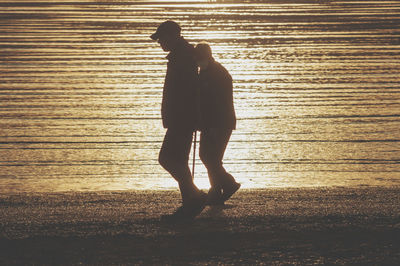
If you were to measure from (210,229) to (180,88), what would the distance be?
120 centimetres

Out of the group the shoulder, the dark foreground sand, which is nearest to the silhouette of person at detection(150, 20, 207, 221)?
the dark foreground sand

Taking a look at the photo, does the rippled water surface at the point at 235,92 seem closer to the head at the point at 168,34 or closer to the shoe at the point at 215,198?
the shoe at the point at 215,198

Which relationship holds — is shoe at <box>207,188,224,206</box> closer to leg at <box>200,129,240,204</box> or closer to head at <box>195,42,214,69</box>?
leg at <box>200,129,240,204</box>

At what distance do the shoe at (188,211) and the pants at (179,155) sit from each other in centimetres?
9

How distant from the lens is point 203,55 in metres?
8.66

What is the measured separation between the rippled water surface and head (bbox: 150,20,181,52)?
261 cm

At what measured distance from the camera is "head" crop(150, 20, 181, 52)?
25.0 ft

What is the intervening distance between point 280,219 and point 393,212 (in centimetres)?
107

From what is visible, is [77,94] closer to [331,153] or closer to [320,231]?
[331,153]

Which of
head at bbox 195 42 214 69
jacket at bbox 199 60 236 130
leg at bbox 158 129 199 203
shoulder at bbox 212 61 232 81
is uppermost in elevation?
head at bbox 195 42 214 69

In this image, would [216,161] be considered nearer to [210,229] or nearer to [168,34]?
[210,229]

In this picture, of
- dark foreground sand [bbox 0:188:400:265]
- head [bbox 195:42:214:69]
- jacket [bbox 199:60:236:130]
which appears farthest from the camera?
jacket [bbox 199:60:236:130]

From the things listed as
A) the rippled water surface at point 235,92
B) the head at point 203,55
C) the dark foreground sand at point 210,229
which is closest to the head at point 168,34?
the head at point 203,55

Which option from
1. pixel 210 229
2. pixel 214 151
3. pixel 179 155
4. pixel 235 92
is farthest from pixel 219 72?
pixel 235 92
